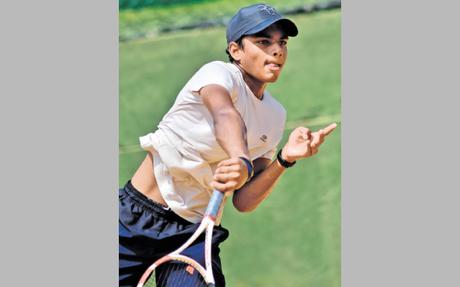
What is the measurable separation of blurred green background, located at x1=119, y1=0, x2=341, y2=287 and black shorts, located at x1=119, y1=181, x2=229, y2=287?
0.37 m

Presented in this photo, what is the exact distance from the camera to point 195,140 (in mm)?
4980

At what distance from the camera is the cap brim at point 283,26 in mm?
4980

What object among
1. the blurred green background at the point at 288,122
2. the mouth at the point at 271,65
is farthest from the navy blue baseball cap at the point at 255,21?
the blurred green background at the point at 288,122

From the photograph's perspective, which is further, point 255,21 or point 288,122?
point 288,122

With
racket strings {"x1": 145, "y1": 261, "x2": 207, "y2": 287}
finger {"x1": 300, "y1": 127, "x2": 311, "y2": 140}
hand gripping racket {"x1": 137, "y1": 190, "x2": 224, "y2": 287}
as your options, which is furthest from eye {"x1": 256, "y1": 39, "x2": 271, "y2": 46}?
racket strings {"x1": 145, "y1": 261, "x2": 207, "y2": 287}

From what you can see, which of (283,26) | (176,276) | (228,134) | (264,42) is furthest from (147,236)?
(283,26)

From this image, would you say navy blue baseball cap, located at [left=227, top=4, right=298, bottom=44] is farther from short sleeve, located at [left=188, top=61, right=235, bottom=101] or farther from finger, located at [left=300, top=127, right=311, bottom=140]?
finger, located at [left=300, top=127, right=311, bottom=140]

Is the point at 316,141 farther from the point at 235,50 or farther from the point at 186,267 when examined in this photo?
the point at 186,267

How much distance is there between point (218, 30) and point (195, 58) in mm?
167

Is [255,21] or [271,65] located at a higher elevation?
[255,21]

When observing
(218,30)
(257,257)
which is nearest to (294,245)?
(257,257)

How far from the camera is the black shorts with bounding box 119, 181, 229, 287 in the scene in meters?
5.05

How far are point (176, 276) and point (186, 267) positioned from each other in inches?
2.4

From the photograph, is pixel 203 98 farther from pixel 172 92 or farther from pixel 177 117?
pixel 172 92
